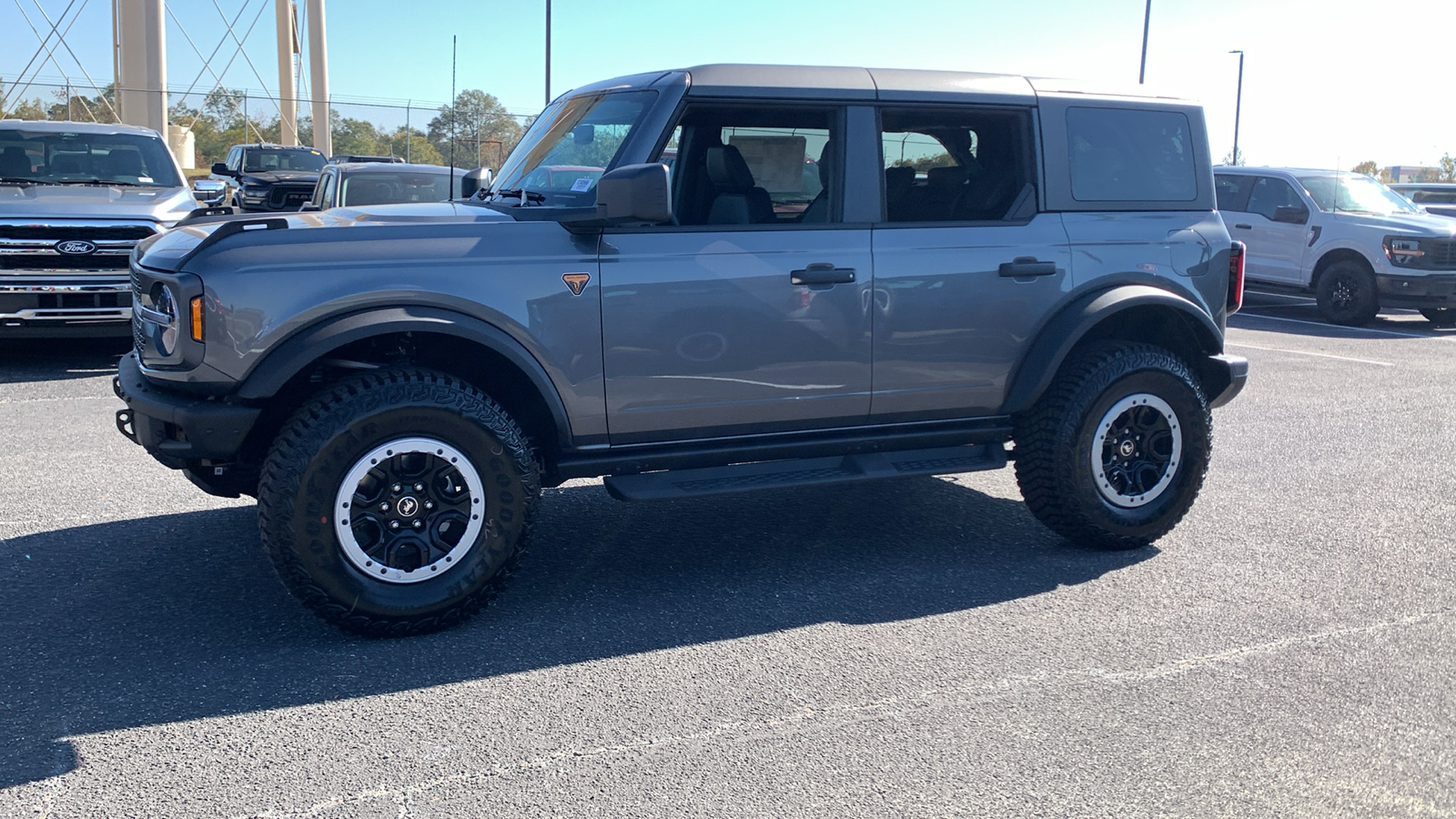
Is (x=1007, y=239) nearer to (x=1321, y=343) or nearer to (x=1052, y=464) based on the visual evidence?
(x=1052, y=464)

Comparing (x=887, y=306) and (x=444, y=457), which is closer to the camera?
(x=444, y=457)

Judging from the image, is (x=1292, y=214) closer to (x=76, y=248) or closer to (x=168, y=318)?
(x=76, y=248)

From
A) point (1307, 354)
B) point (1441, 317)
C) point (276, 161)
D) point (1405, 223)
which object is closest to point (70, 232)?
point (1307, 354)

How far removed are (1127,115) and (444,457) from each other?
11.1ft

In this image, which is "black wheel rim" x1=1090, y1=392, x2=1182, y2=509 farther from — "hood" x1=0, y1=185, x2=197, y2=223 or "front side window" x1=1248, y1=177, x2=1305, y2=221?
"front side window" x1=1248, y1=177, x2=1305, y2=221

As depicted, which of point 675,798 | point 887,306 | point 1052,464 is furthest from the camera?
point 1052,464

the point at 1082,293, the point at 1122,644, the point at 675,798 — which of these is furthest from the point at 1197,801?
the point at 1082,293

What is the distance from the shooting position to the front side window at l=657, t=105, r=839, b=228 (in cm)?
487

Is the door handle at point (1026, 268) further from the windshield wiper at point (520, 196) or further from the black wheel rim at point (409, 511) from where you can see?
the black wheel rim at point (409, 511)

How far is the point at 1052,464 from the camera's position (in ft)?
16.8

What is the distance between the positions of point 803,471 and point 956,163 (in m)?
1.60

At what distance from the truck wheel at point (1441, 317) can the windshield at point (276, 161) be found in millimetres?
21702

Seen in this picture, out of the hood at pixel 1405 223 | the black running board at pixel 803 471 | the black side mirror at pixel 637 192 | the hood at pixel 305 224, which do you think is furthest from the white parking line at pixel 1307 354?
the hood at pixel 305 224

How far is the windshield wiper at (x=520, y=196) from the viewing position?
4.82 meters
